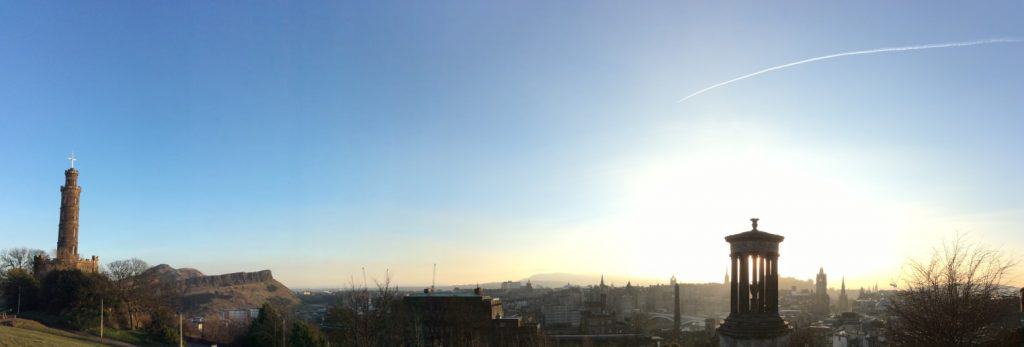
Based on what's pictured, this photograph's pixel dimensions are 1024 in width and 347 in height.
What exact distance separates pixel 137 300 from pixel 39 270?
18080 millimetres

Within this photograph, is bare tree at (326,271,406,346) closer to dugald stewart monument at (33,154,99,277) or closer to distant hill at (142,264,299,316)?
dugald stewart monument at (33,154,99,277)

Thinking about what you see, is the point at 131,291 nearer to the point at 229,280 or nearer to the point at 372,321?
the point at 372,321

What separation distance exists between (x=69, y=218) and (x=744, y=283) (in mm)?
83603

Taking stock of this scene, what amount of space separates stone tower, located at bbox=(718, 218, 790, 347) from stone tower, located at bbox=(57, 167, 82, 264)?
266 ft

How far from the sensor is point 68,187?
74938mm

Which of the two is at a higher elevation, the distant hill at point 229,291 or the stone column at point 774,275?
the stone column at point 774,275

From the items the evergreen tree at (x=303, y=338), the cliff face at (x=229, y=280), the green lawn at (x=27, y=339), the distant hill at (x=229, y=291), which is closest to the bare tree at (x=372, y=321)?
the evergreen tree at (x=303, y=338)

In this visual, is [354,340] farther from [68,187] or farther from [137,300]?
[68,187]

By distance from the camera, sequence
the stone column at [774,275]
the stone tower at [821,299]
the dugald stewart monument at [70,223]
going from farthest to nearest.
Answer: the stone tower at [821,299]
the dugald stewart monument at [70,223]
the stone column at [774,275]

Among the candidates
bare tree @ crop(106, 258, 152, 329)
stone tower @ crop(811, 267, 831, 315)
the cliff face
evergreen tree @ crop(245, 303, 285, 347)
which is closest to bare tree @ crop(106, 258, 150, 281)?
bare tree @ crop(106, 258, 152, 329)

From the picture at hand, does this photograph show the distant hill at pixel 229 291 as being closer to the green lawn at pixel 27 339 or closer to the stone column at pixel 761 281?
the green lawn at pixel 27 339

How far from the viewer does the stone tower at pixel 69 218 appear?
74.4 m

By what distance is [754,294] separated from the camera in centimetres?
2150

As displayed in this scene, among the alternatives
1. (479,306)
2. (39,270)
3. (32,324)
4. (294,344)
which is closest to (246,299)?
(39,270)
